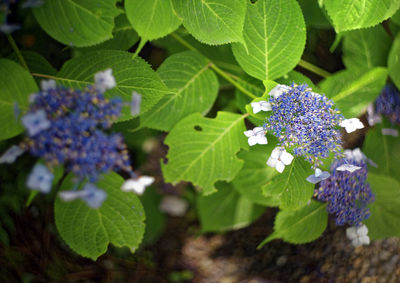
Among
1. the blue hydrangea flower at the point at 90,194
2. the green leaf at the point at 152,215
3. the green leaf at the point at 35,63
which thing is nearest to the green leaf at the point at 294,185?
the blue hydrangea flower at the point at 90,194

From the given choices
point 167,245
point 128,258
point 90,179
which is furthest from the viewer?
point 167,245

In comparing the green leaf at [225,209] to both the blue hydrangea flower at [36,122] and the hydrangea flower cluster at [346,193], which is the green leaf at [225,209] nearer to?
the hydrangea flower cluster at [346,193]

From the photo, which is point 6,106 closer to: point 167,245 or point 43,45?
point 43,45

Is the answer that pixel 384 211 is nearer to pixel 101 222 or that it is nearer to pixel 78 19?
pixel 101 222

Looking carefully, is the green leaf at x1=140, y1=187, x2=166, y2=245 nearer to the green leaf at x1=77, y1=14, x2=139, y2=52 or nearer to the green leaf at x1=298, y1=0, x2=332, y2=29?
the green leaf at x1=77, y1=14, x2=139, y2=52

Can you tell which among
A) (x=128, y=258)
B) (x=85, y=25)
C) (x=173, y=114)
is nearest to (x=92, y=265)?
(x=128, y=258)
